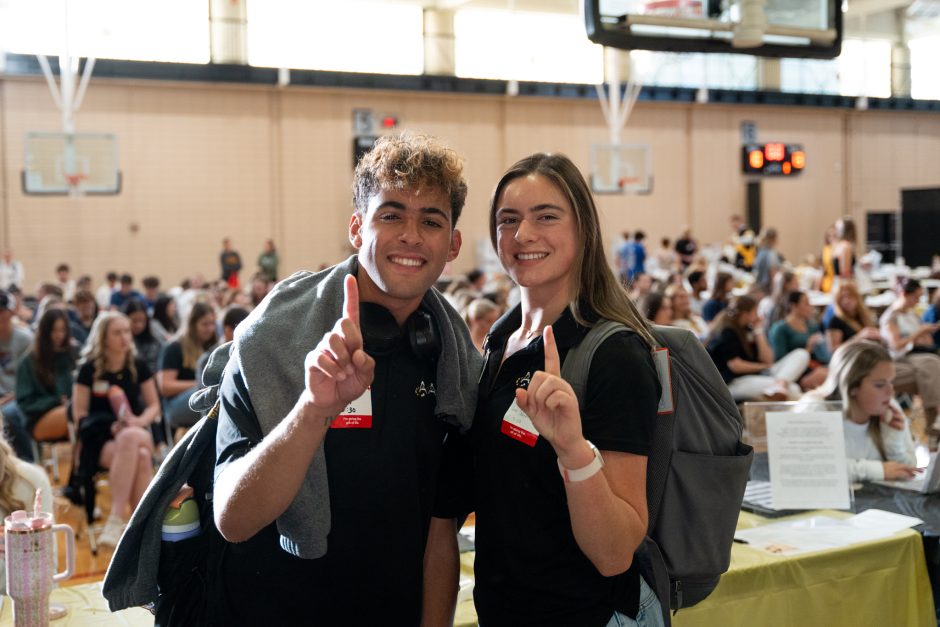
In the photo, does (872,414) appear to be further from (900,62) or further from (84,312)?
(900,62)

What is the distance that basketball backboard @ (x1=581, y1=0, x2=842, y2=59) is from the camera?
16.8 feet

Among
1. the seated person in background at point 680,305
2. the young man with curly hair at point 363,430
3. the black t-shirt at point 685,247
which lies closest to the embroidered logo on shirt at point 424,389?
the young man with curly hair at point 363,430

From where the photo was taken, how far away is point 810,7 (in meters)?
5.90

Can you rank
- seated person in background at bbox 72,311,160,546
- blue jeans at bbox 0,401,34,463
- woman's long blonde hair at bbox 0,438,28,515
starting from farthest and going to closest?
blue jeans at bbox 0,401,34,463
seated person in background at bbox 72,311,160,546
woman's long blonde hair at bbox 0,438,28,515

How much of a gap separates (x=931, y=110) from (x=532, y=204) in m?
24.7

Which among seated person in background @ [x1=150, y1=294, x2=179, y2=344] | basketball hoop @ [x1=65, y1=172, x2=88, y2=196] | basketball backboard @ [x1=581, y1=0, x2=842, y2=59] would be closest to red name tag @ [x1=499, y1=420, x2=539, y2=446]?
basketball backboard @ [x1=581, y1=0, x2=842, y2=59]

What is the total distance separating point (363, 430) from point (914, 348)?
6815 mm

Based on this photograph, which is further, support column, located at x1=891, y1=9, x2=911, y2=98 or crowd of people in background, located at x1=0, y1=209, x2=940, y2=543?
support column, located at x1=891, y1=9, x2=911, y2=98

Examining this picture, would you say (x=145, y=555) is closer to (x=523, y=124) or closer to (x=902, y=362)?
(x=902, y=362)

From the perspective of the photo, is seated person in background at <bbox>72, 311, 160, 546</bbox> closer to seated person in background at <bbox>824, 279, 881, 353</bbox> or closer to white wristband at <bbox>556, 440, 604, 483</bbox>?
white wristband at <bbox>556, 440, 604, 483</bbox>

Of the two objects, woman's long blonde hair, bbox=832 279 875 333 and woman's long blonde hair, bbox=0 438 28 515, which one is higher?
woman's long blonde hair, bbox=832 279 875 333

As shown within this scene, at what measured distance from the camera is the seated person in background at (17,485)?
293 cm

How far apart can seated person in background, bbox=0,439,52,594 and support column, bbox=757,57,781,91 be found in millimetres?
20157

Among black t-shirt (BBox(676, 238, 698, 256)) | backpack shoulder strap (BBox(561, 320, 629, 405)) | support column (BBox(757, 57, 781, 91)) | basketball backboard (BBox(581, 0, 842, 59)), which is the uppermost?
support column (BBox(757, 57, 781, 91))
